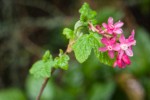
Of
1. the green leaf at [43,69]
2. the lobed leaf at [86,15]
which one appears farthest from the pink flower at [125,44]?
the green leaf at [43,69]

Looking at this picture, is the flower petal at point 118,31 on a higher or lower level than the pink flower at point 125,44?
higher

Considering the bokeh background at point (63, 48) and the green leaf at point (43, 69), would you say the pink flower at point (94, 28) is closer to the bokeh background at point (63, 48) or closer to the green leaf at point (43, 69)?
the green leaf at point (43, 69)

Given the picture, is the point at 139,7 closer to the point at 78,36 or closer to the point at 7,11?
the point at 7,11

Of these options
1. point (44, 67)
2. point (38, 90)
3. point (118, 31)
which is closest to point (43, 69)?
point (44, 67)

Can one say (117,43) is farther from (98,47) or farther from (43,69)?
(43,69)

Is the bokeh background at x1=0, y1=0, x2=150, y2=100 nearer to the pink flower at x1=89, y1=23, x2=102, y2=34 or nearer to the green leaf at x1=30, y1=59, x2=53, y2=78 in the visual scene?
the green leaf at x1=30, y1=59, x2=53, y2=78

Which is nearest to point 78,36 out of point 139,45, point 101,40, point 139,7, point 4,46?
point 101,40
